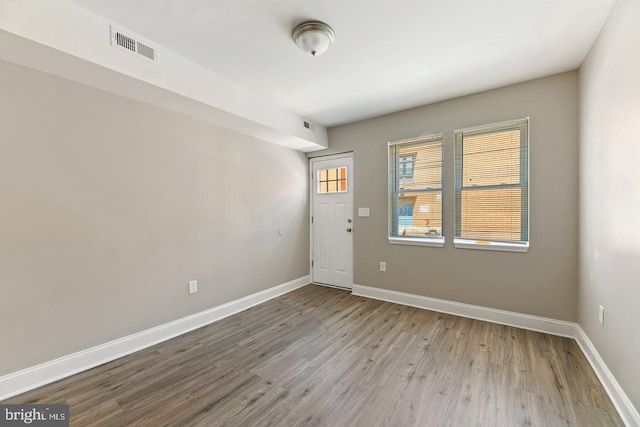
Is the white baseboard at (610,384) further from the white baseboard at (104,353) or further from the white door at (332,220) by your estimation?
the white baseboard at (104,353)

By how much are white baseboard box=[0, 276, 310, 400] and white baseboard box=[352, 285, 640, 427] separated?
6.64 feet

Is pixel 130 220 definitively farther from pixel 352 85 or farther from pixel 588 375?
pixel 588 375

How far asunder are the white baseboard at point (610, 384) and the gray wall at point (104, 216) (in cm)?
346

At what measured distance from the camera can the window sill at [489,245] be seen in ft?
9.46

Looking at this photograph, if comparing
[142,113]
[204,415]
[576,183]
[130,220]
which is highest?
[142,113]

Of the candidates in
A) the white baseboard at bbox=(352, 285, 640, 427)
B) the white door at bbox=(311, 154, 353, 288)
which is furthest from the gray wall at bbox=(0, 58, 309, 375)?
the white baseboard at bbox=(352, 285, 640, 427)

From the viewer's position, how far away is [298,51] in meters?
2.29

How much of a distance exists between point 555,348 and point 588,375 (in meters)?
0.42

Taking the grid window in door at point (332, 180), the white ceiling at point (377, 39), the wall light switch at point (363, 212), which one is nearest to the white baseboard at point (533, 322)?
the wall light switch at point (363, 212)

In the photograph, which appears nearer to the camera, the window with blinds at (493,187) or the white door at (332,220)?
the window with blinds at (493,187)

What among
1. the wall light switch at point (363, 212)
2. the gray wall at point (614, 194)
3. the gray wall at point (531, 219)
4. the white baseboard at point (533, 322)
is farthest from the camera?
the wall light switch at point (363, 212)

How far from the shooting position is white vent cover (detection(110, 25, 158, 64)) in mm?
1951

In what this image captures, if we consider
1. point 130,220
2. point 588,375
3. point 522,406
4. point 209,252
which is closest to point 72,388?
point 130,220

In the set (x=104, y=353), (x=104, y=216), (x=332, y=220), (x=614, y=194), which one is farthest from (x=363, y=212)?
(x=104, y=353)
